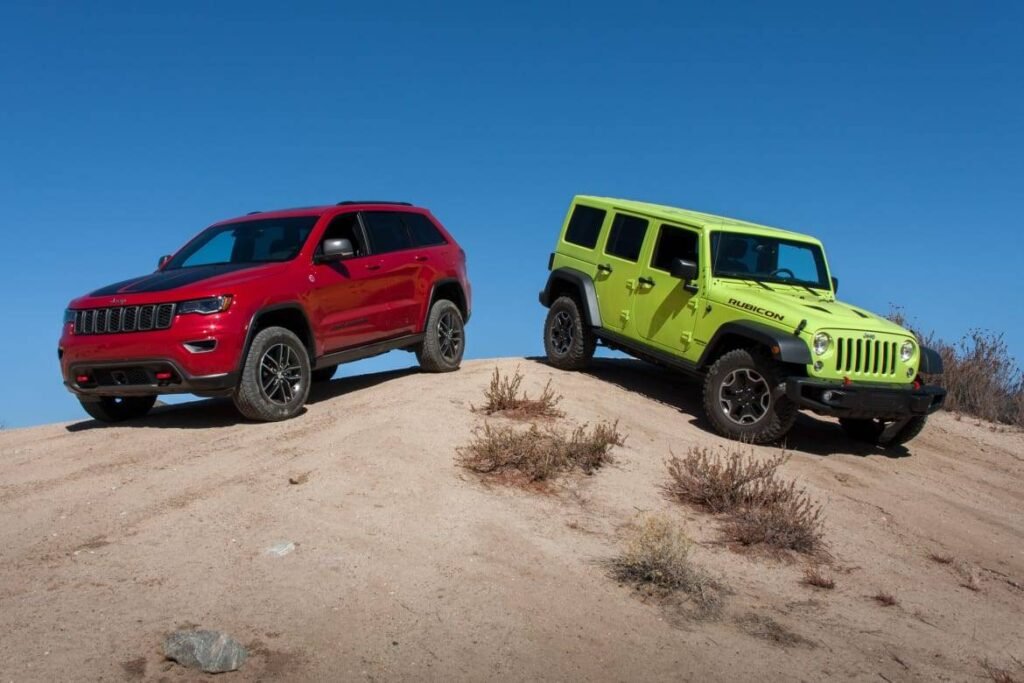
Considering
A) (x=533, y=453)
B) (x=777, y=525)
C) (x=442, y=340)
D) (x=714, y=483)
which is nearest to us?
(x=777, y=525)

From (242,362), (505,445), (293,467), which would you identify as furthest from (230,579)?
(242,362)

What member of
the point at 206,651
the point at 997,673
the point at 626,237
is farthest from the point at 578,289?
the point at 206,651

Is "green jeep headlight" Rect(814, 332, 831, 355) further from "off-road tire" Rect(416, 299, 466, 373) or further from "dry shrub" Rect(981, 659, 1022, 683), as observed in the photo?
"off-road tire" Rect(416, 299, 466, 373)

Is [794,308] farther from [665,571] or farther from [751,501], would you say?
[665,571]

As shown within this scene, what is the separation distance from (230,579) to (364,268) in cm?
534

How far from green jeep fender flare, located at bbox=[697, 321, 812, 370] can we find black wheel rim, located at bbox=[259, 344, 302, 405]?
4.37 metres

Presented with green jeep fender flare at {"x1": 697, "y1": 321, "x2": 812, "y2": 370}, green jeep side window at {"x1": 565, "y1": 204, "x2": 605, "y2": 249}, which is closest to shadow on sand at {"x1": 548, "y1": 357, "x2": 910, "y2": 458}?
green jeep fender flare at {"x1": 697, "y1": 321, "x2": 812, "y2": 370}

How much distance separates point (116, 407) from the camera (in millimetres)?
10078

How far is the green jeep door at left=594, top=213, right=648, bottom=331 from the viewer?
1159 centimetres

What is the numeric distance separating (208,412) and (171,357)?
1.81 meters

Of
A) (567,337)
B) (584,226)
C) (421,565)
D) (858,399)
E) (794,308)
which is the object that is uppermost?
(584,226)

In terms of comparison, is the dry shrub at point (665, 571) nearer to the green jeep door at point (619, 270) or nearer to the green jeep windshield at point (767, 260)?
the green jeep windshield at point (767, 260)

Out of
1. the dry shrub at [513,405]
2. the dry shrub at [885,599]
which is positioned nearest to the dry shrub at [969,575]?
the dry shrub at [885,599]

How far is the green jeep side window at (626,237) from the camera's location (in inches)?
459
